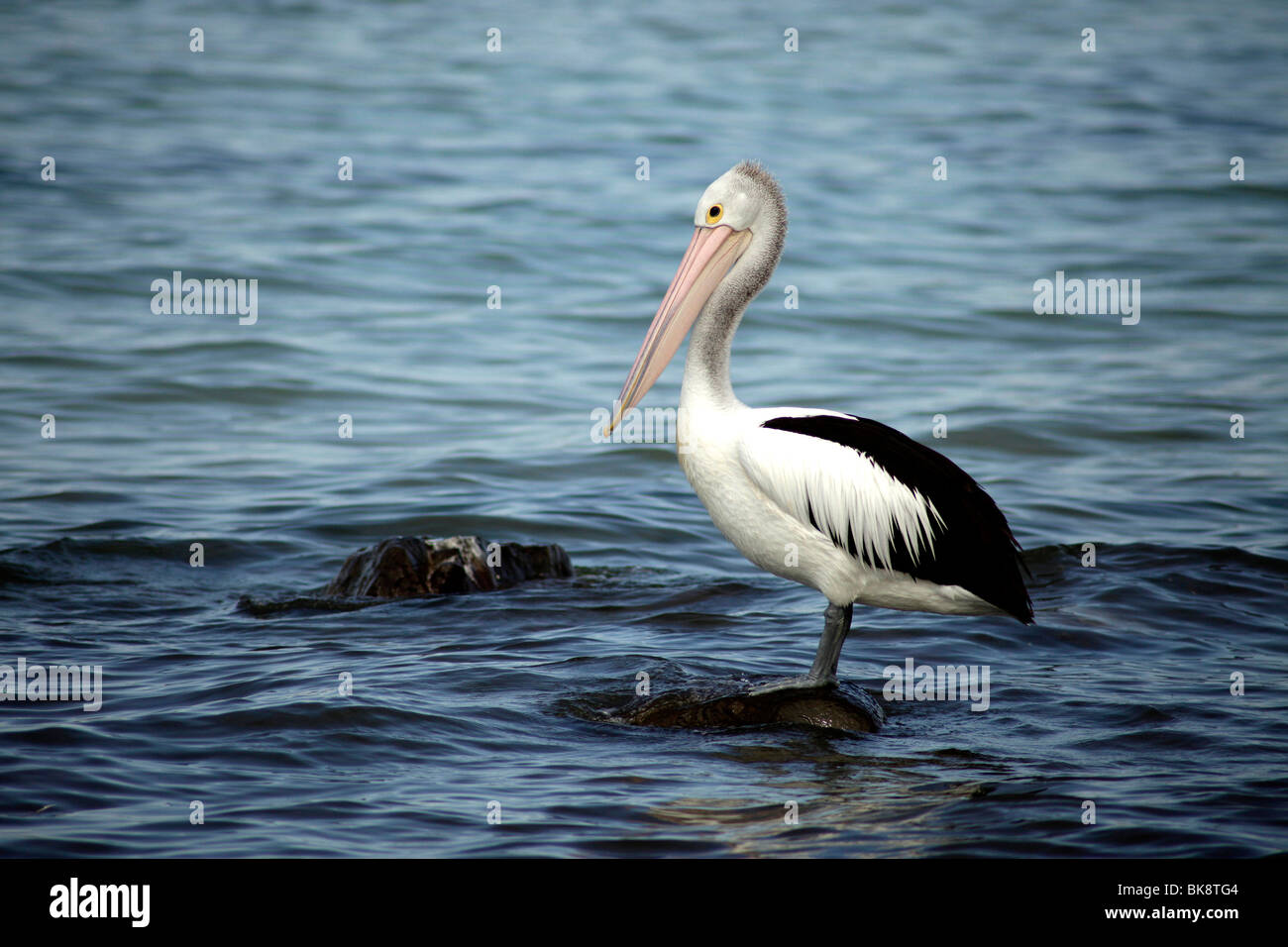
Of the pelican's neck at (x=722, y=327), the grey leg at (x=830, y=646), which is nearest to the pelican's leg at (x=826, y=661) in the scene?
the grey leg at (x=830, y=646)

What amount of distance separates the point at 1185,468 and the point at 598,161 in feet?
38.7

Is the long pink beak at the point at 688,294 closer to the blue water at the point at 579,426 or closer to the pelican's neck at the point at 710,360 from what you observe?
the pelican's neck at the point at 710,360

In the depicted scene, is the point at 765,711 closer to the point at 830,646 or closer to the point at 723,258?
the point at 830,646

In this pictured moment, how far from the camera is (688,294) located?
5465 mm

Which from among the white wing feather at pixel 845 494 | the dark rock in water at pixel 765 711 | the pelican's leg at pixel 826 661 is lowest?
the dark rock in water at pixel 765 711

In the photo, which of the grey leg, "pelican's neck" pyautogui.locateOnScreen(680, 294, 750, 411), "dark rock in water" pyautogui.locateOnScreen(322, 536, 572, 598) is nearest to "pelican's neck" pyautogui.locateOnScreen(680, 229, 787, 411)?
"pelican's neck" pyautogui.locateOnScreen(680, 294, 750, 411)

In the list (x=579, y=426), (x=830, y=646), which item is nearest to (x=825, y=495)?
(x=830, y=646)

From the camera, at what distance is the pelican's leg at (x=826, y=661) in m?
5.08

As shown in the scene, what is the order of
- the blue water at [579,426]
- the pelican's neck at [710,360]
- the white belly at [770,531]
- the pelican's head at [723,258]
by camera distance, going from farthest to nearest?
the pelican's head at [723,258] < the pelican's neck at [710,360] < the white belly at [770,531] < the blue water at [579,426]

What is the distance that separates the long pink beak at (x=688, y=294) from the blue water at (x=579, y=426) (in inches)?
46.3

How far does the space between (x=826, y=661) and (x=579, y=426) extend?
5.20 metres

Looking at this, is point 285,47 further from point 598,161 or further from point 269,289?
point 269,289

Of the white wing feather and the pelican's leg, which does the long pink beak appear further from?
the pelican's leg
